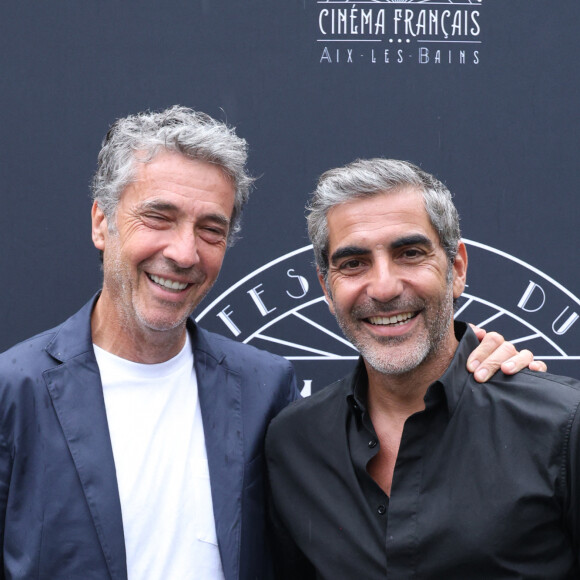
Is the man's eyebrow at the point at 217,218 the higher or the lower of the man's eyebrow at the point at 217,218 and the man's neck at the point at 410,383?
the higher

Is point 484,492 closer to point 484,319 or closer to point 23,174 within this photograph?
point 484,319

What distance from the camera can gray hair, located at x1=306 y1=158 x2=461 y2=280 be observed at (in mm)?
1835

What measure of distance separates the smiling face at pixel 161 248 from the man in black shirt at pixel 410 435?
30 centimetres

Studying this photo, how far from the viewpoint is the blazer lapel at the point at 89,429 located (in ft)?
5.56

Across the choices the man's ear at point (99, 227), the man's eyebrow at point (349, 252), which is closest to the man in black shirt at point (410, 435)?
the man's eyebrow at point (349, 252)

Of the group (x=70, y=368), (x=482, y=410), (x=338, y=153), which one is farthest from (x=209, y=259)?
(x=482, y=410)

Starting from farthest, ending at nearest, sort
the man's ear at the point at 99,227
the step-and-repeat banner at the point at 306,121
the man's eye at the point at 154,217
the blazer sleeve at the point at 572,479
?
1. the step-and-repeat banner at the point at 306,121
2. the man's ear at the point at 99,227
3. the man's eye at the point at 154,217
4. the blazer sleeve at the point at 572,479

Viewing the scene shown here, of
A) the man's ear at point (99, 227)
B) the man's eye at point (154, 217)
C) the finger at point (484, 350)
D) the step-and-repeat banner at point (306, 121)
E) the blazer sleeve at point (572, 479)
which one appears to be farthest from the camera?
the step-and-repeat banner at point (306, 121)

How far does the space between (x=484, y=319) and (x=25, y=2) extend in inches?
68.8

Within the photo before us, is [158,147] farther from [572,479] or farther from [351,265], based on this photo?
[572,479]

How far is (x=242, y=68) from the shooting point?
7.59 ft

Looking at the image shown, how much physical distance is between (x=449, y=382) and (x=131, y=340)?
2.70ft

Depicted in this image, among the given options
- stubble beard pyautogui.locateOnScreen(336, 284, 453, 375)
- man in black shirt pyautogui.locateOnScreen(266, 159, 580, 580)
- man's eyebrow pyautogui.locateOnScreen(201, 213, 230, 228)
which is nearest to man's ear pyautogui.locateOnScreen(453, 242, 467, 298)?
man in black shirt pyautogui.locateOnScreen(266, 159, 580, 580)

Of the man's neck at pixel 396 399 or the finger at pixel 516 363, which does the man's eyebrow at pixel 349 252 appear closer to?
the man's neck at pixel 396 399
